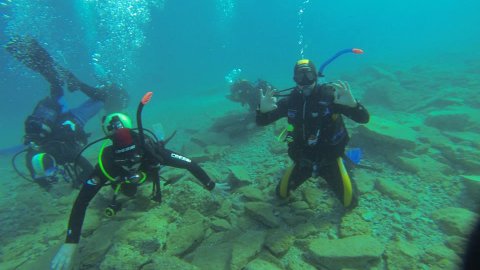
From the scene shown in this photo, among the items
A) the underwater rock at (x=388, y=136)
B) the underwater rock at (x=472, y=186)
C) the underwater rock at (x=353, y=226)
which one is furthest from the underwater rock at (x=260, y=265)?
the underwater rock at (x=388, y=136)

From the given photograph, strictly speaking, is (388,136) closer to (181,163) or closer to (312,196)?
(312,196)

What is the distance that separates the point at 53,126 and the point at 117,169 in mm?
3521

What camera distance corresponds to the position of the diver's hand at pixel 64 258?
11.0 ft

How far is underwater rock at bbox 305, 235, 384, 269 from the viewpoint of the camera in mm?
3391

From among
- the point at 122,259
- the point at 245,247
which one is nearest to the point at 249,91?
the point at 245,247

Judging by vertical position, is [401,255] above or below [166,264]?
above

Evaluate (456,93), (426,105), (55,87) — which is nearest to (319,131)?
(55,87)

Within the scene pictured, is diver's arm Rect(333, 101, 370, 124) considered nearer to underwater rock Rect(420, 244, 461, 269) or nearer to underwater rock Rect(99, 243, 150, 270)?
underwater rock Rect(420, 244, 461, 269)

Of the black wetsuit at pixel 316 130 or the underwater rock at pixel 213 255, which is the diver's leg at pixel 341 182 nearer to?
the black wetsuit at pixel 316 130

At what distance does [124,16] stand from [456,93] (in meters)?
38.1

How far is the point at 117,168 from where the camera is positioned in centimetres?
370

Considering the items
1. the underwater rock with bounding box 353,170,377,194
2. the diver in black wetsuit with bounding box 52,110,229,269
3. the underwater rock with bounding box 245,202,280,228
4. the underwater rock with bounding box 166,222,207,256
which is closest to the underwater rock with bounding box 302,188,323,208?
the underwater rock with bounding box 245,202,280,228

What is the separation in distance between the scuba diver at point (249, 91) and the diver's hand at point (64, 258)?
7.05m

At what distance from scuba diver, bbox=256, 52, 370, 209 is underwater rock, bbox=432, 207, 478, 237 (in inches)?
44.3
